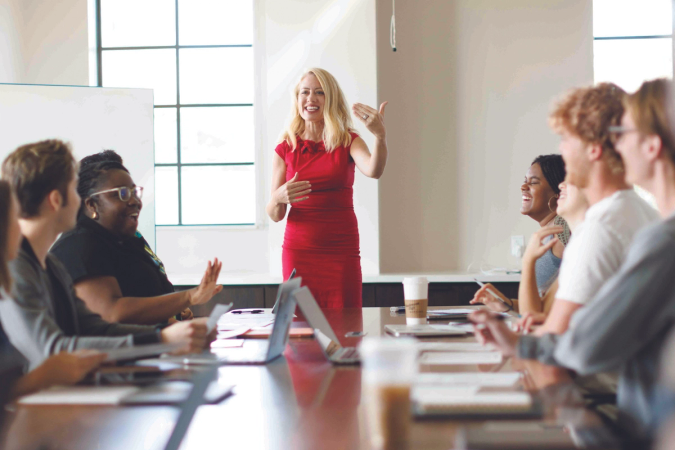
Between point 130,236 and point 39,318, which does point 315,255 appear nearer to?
point 130,236

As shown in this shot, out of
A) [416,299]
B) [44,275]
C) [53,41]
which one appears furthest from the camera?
[53,41]

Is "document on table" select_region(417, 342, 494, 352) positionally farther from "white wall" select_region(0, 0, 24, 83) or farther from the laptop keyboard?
"white wall" select_region(0, 0, 24, 83)

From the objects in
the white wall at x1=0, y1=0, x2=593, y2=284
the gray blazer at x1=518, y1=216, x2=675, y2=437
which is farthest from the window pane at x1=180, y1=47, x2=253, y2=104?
the gray blazer at x1=518, y1=216, x2=675, y2=437

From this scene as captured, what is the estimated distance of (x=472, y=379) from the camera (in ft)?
3.46

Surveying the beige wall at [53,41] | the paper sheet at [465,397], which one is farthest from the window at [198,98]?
the paper sheet at [465,397]

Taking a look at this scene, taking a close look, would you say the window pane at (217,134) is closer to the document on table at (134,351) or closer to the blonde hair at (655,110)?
the document on table at (134,351)

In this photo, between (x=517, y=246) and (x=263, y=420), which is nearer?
(x=263, y=420)

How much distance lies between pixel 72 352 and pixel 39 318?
134 millimetres

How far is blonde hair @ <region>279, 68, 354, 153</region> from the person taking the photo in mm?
3010

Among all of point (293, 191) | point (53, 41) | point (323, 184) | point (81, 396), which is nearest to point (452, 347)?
point (81, 396)

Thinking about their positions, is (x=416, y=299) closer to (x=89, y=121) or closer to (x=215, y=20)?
(x=89, y=121)

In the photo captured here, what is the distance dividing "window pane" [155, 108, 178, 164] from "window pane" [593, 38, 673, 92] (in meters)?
3.00

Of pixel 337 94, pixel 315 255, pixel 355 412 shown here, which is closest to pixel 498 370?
pixel 355 412

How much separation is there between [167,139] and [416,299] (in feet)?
10.3
